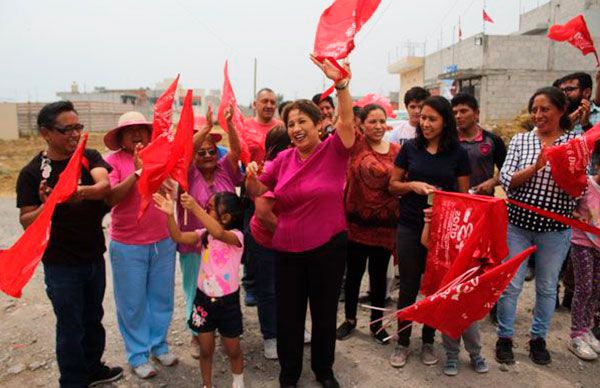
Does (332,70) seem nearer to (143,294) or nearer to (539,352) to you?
(143,294)

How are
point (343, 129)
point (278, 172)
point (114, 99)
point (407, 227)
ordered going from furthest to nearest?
point (114, 99)
point (407, 227)
point (278, 172)
point (343, 129)

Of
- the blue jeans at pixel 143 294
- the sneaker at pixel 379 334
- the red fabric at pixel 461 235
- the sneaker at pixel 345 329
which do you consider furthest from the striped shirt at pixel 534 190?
the blue jeans at pixel 143 294

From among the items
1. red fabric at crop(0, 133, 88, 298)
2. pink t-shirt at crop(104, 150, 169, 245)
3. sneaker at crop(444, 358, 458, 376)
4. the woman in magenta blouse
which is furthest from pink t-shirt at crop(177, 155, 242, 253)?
sneaker at crop(444, 358, 458, 376)

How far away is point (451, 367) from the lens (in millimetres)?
3586

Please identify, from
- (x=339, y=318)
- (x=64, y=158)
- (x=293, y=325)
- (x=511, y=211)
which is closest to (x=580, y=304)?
(x=511, y=211)

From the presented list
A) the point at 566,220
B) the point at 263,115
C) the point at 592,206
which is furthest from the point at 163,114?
the point at 592,206

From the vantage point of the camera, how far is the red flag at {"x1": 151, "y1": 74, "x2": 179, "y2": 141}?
3.33 m

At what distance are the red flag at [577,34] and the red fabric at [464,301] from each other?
9.20ft

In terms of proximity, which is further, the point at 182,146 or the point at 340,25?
the point at 182,146

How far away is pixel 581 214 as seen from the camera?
12.5 feet

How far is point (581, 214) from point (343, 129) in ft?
7.61

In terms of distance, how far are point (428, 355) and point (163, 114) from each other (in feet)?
9.25

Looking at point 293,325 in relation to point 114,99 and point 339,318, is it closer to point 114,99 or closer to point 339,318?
point 339,318

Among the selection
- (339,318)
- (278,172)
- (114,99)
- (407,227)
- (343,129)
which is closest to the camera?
(343,129)
